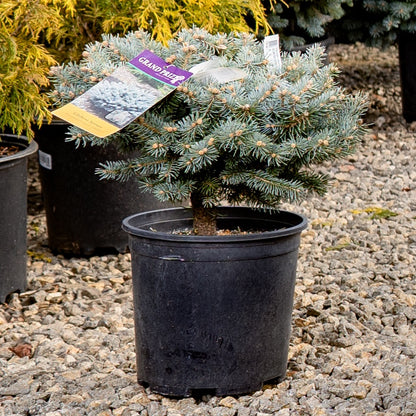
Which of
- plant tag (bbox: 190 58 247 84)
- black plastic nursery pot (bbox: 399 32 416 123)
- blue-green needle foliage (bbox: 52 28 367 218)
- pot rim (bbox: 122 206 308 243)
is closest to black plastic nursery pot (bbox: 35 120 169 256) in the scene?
pot rim (bbox: 122 206 308 243)

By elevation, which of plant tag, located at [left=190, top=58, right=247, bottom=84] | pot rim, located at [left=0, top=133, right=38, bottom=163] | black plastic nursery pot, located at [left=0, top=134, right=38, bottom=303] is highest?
plant tag, located at [left=190, top=58, right=247, bottom=84]

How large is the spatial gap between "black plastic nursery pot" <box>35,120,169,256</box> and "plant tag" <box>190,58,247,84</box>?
164cm

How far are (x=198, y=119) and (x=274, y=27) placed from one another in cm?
384

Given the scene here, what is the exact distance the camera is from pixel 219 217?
2881 mm

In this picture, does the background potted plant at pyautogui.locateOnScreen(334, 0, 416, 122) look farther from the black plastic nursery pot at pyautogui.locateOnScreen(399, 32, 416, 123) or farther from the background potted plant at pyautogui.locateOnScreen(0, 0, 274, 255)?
the background potted plant at pyautogui.locateOnScreen(0, 0, 274, 255)

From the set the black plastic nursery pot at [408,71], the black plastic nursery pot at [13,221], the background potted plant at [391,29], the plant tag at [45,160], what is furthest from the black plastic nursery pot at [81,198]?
the black plastic nursery pot at [408,71]

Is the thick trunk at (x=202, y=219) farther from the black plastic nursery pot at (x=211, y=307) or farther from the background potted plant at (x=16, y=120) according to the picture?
the background potted plant at (x=16, y=120)

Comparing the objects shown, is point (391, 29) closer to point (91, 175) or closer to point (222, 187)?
point (91, 175)

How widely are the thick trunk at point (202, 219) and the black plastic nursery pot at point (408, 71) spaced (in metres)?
4.57

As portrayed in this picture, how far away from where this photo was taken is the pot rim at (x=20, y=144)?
3.53m

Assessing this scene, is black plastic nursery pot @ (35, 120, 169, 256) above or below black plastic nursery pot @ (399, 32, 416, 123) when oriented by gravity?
below

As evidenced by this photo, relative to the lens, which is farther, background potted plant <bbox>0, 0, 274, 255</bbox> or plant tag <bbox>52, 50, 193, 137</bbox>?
background potted plant <bbox>0, 0, 274, 255</bbox>

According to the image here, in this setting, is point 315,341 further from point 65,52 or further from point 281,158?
point 65,52

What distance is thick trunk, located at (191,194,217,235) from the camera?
107 inches
